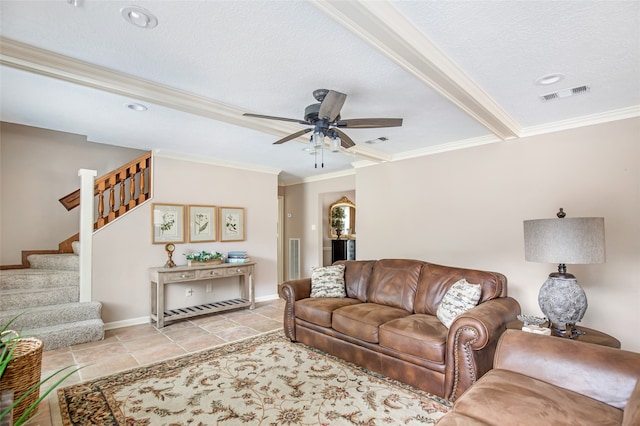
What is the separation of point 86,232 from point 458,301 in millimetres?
4279

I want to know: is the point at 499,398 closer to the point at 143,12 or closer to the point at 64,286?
the point at 143,12

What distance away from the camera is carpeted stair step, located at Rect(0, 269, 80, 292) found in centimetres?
370

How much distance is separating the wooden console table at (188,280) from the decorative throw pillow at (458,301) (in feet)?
10.3

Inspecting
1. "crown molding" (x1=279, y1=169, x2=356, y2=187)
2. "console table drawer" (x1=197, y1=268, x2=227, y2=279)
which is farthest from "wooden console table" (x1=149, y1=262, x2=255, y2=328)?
"crown molding" (x1=279, y1=169, x2=356, y2=187)

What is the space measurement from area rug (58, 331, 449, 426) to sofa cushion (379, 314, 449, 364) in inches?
12.4

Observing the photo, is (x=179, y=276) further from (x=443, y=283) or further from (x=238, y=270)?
(x=443, y=283)

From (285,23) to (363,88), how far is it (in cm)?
97

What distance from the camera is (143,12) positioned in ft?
5.68

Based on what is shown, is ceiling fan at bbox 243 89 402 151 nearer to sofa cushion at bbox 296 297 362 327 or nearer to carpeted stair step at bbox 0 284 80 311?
Result: sofa cushion at bbox 296 297 362 327

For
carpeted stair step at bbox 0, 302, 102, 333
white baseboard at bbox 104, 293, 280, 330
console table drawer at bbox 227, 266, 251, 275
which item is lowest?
white baseboard at bbox 104, 293, 280, 330

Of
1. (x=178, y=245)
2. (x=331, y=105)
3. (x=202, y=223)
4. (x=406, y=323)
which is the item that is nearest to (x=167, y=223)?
(x=178, y=245)

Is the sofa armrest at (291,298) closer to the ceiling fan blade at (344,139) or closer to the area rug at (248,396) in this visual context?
the area rug at (248,396)

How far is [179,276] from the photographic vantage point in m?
4.38

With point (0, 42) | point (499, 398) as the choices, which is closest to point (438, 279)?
point (499, 398)
